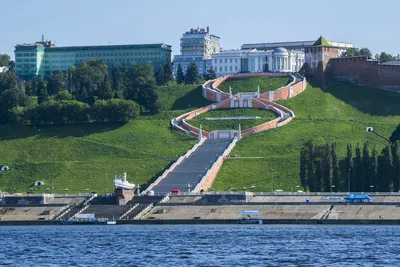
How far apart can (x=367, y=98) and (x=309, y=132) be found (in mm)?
20958

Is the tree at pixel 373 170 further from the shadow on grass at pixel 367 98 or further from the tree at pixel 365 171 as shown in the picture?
the shadow on grass at pixel 367 98

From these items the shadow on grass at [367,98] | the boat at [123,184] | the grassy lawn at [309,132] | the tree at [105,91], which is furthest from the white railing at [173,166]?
the shadow on grass at [367,98]

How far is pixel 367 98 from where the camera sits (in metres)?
178

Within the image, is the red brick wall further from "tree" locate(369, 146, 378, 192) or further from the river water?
the river water

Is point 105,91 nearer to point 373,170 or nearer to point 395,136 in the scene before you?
point 395,136

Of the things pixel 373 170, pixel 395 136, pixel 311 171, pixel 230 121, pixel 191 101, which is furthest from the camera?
pixel 191 101

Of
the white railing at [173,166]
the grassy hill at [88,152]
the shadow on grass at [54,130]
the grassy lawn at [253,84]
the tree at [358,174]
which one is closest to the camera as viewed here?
the tree at [358,174]

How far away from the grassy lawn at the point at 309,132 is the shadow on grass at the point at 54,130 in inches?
823

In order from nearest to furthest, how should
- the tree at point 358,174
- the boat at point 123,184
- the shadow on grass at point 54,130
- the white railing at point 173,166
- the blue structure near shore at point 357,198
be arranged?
the blue structure near shore at point 357,198 < the boat at point 123,184 < the tree at point 358,174 < the white railing at point 173,166 < the shadow on grass at point 54,130

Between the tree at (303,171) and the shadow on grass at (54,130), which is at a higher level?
the shadow on grass at (54,130)

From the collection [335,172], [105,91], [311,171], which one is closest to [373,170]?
[335,172]

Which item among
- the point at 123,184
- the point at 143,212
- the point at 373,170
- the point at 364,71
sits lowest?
the point at 143,212

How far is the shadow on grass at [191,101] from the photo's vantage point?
181375 mm

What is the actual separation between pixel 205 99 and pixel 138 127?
19155 mm
